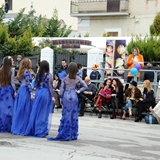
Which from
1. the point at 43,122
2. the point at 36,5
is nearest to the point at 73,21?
the point at 36,5

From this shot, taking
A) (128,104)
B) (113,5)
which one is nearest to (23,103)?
(128,104)

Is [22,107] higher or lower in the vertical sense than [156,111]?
higher

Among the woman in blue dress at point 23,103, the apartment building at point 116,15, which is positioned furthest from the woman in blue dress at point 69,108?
the apartment building at point 116,15

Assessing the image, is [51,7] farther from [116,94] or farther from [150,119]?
[150,119]

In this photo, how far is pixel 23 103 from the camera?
476 inches

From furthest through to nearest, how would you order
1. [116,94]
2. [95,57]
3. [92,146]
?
[95,57]
[116,94]
[92,146]

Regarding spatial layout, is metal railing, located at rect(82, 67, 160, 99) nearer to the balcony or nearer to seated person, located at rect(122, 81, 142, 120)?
seated person, located at rect(122, 81, 142, 120)

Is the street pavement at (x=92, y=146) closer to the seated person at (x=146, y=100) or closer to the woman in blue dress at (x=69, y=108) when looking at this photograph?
the woman in blue dress at (x=69, y=108)

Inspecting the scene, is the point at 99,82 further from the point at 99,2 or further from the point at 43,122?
the point at 99,2

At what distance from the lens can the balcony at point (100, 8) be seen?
38.8 m

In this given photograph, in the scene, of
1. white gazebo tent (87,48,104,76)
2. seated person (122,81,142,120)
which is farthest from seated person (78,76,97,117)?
white gazebo tent (87,48,104,76)

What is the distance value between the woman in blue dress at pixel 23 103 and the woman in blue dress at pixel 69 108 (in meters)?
1.03

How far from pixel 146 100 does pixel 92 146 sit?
6.27 metres

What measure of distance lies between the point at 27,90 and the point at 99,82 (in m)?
7.08
